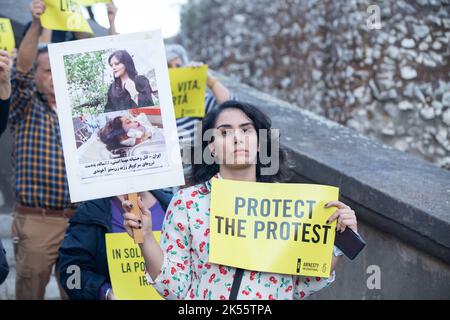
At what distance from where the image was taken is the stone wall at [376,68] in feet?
21.1

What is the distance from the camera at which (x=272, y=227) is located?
3125 millimetres

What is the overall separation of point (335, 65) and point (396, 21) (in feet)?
2.14

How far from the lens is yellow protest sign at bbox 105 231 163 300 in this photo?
3.88 meters

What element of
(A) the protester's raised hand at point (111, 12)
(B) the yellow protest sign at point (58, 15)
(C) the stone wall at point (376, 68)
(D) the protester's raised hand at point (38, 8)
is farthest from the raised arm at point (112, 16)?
(C) the stone wall at point (376, 68)

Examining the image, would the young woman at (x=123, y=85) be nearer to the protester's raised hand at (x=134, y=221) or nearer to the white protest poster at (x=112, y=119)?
the white protest poster at (x=112, y=119)

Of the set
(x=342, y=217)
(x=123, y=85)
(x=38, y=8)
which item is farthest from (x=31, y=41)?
(x=342, y=217)

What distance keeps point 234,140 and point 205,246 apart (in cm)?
42

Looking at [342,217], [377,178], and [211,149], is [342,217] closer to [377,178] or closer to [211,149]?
[211,149]

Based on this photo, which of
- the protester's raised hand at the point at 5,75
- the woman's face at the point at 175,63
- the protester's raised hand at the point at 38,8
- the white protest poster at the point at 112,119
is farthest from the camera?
the woman's face at the point at 175,63

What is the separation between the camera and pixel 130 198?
10.2ft

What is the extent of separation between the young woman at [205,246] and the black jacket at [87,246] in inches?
33.1

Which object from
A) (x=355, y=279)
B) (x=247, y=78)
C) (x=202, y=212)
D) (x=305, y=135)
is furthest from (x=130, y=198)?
(x=247, y=78)

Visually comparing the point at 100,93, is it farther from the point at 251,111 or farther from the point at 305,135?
the point at 305,135

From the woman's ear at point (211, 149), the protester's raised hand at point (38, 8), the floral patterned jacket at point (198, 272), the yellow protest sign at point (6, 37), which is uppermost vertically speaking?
the protester's raised hand at point (38, 8)
